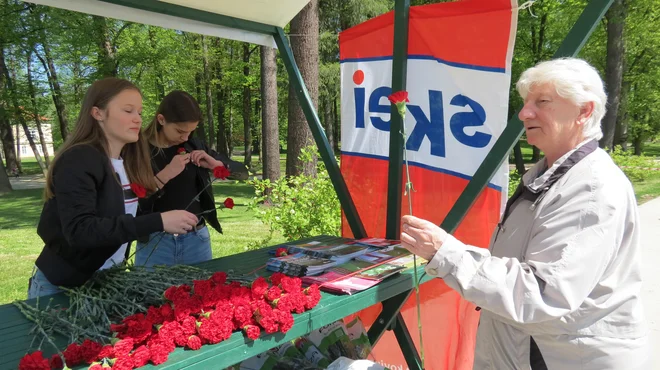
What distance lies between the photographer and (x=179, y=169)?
2492 mm

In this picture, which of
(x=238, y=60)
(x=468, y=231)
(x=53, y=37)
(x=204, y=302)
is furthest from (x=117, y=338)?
(x=238, y=60)

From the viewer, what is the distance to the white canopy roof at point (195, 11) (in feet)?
7.47

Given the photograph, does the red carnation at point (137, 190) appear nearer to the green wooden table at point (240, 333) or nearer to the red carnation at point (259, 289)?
the green wooden table at point (240, 333)

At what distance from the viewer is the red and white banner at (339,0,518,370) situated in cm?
227

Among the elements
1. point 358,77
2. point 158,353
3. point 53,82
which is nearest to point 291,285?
point 158,353

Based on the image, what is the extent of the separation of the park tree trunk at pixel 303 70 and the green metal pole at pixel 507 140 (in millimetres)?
4486

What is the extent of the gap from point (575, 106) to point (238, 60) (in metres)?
20.7

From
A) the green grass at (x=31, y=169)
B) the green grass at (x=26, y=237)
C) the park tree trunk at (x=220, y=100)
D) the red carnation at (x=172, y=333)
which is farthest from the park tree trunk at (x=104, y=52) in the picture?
the green grass at (x=31, y=169)

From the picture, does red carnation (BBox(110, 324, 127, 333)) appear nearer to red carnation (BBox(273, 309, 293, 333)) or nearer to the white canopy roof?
red carnation (BBox(273, 309, 293, 333))

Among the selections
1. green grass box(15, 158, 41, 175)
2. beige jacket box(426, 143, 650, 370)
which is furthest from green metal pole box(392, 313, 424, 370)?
green grass box(15, 158, 41, 175)

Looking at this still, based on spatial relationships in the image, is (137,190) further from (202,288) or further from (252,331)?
(252,331)

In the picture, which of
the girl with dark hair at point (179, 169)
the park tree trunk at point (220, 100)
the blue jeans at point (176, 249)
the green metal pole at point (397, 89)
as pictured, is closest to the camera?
the green metal pole at point (397, 89)

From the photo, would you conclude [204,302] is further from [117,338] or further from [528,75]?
[528,75]

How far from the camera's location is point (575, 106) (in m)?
1.47
